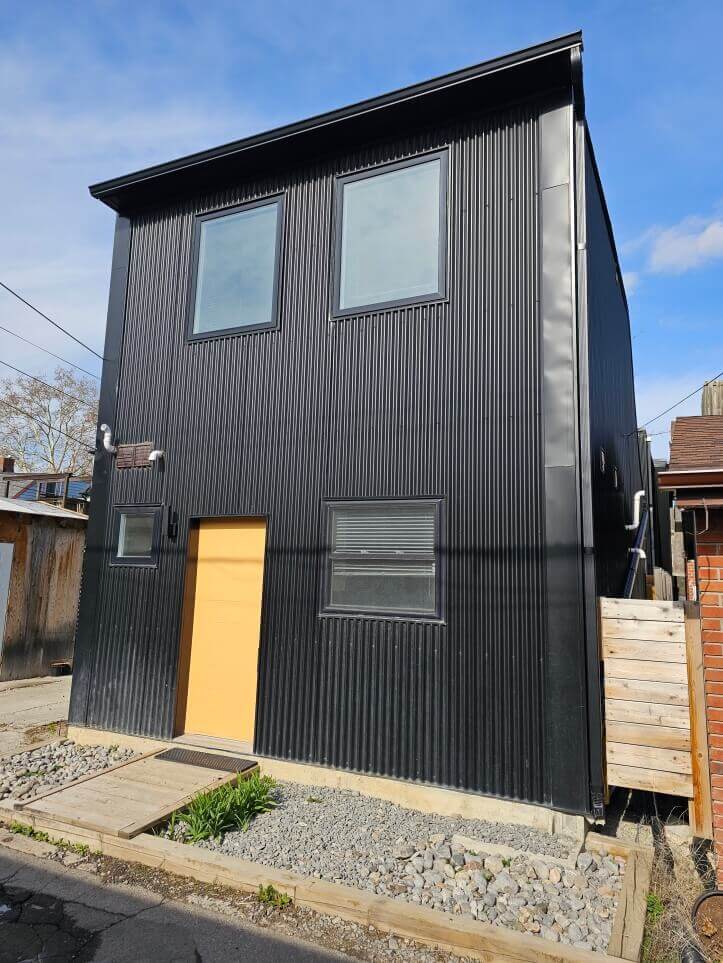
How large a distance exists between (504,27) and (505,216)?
2613 mm

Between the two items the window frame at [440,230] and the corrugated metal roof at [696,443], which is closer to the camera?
the corrugated metal roof at [696,443]

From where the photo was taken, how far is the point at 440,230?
577 centimetres

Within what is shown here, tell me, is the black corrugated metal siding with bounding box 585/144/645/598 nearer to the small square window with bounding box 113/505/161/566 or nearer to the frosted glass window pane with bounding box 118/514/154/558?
the small square window with bounding box 113/505/161/566

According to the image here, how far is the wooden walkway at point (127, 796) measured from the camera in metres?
4.33

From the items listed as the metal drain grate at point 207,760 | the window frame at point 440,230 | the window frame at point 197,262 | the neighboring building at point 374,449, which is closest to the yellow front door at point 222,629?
the neighboring building at point 374,449

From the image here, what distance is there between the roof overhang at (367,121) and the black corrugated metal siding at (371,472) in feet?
0.61

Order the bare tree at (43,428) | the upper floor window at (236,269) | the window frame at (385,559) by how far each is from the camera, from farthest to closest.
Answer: the bare tree at (43,428)
the upper floor window at (236,269)
the window frame at (385,559)

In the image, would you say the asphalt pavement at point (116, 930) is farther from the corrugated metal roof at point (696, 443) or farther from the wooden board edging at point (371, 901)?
the corrugated metal roof at point (696, 443)

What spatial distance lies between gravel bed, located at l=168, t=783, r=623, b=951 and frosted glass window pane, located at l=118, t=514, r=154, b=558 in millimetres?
3200

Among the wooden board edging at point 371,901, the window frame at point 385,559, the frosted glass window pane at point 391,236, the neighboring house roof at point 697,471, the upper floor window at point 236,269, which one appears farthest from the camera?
the upper floor window at point 236,269

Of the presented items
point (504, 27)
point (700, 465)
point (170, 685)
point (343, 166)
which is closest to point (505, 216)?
point (343, 166)

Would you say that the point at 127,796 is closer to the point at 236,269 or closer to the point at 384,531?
the point at 384,531

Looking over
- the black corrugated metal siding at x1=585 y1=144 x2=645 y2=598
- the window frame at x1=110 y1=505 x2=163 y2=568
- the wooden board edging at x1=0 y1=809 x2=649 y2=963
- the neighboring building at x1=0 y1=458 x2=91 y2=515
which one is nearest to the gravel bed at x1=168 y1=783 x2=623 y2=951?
the wooden board edging at x1=0 y1=809 x2=649 y2=963

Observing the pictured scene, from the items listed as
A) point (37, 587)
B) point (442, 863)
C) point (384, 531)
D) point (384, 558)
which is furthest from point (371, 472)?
point (37, 587)
